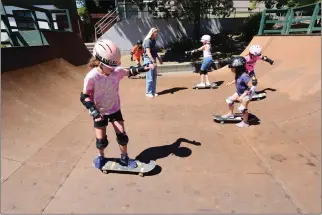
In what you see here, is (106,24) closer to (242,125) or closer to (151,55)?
(151,55)

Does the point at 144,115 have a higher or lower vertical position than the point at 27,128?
lower

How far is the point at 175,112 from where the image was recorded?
5.90 meters

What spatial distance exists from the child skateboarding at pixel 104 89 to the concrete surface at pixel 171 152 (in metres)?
0.56

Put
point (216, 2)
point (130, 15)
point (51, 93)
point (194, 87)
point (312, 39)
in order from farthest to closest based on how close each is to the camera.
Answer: point (130, 15) → point (216, 2) → point (194, 87) → point (312, 39) → point (51, 93)

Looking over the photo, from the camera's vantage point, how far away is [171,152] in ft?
13.1

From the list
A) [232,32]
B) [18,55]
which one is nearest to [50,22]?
[18,55]

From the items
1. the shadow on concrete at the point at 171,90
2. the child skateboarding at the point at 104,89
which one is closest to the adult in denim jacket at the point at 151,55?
the shadow on concrete at the point at 171,90

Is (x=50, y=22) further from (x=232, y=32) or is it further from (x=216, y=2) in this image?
(x=232, y=32)

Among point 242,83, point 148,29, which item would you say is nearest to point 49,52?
point 242,83

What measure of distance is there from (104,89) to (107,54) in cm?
46

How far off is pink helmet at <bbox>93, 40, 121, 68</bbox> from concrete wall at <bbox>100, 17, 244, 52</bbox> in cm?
1814

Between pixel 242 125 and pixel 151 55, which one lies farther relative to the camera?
pixel 151 55

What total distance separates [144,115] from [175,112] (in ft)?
2.43

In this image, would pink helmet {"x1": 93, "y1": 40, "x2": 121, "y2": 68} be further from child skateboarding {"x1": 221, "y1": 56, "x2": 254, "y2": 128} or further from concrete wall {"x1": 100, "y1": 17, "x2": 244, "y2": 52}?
concrete wall {"x1": 100, "y1": 17, "x2": 244, "y2": 52}
